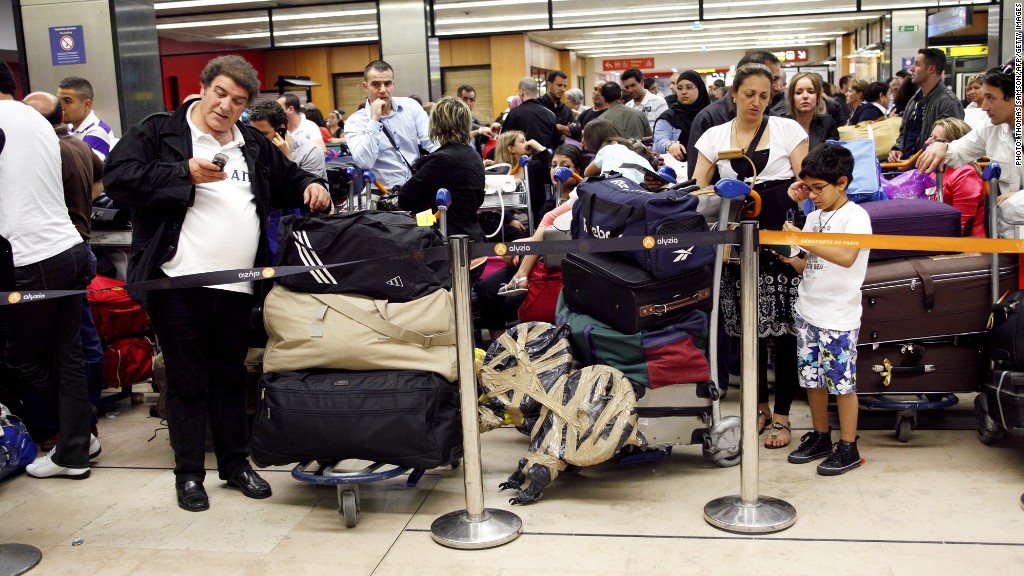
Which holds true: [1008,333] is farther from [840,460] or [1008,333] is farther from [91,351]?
[91,351]

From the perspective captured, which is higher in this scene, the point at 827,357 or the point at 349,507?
→ the point at 827,357

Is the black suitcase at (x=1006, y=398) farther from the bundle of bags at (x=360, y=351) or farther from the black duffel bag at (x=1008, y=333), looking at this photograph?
the bundle of bags at (x=360, y=351)

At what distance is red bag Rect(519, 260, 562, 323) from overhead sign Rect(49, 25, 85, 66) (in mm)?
6228

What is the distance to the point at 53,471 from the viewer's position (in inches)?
161

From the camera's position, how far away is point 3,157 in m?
3.80

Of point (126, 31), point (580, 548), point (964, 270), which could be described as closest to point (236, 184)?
point (580, 548)

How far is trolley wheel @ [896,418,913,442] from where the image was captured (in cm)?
401

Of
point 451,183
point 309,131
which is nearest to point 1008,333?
point 451,183

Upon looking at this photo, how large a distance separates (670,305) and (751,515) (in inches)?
33.1

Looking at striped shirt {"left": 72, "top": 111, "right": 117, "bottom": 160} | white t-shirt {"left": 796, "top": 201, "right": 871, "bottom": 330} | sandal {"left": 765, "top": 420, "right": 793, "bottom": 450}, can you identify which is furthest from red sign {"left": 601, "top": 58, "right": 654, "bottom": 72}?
white t-shirt {"left": 796, "top": 201, "right": 871, "bottom": 330}

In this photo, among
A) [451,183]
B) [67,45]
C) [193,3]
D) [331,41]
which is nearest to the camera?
[451,183]

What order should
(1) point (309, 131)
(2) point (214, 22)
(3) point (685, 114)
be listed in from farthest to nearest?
(2) point (214, 22), (1) point (309, 131), (3) point (685, 114)

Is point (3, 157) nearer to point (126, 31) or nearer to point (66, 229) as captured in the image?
point (66, 229)

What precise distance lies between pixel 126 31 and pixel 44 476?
5996mm
